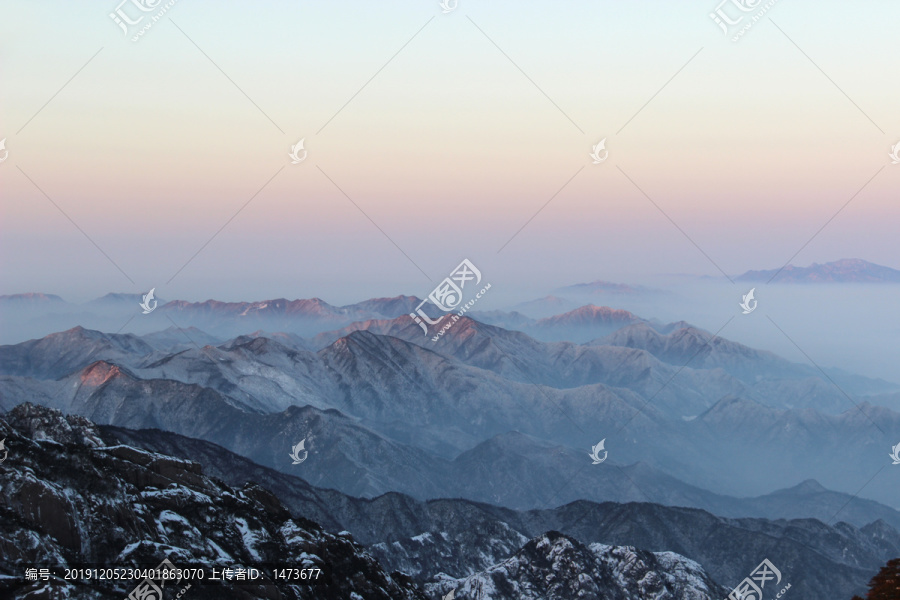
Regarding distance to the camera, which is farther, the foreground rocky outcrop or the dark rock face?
the dark rock face

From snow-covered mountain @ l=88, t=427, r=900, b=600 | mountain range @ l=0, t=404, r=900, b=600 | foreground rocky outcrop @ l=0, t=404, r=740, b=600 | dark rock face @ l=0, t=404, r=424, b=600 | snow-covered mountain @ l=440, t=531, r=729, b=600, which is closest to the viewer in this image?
foreground rocky outcrop @ l=0, t=404, r=740, b=600

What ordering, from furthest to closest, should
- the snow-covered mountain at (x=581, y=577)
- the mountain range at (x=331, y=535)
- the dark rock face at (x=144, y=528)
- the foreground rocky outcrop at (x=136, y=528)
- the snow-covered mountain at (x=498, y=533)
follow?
the snow-covered mountain at (x=498, y=533)
the snow-covered mountain at (x=581, y=577)
the mountain range at (x=331, y=535)
the dark rock face at (x=144, y=528)
the foreground rocky outcrop at (x=136, y=528)

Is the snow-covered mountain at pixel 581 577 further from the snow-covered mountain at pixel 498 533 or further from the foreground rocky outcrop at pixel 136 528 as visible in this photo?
the foreground rocky outcrop at pixel 136 528

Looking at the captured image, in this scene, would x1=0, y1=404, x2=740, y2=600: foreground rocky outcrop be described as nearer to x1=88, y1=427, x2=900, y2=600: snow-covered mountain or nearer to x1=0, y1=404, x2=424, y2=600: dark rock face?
x1=0, y1=404, x2=424, y2=600: dark rock face

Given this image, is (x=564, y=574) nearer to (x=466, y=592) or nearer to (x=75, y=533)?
(x=466, y=592)

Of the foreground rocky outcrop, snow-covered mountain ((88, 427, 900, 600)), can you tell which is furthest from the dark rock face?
snow-covered mountain ((88, 427, 900, 600))

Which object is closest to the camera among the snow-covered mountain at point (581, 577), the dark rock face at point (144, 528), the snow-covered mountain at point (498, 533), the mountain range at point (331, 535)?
the dark rock face at point (144, 528)

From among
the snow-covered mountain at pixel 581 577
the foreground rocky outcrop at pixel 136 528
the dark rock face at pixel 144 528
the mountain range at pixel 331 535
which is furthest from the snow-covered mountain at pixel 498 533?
the dark rock face at pixel 144 528

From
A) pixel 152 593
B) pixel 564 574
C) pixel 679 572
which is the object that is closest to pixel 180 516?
pixel 152 593

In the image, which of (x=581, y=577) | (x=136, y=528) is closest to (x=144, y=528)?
(x=136, y=528)

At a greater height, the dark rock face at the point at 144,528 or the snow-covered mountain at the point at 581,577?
the snow-covered mountain at the point at 581,577
